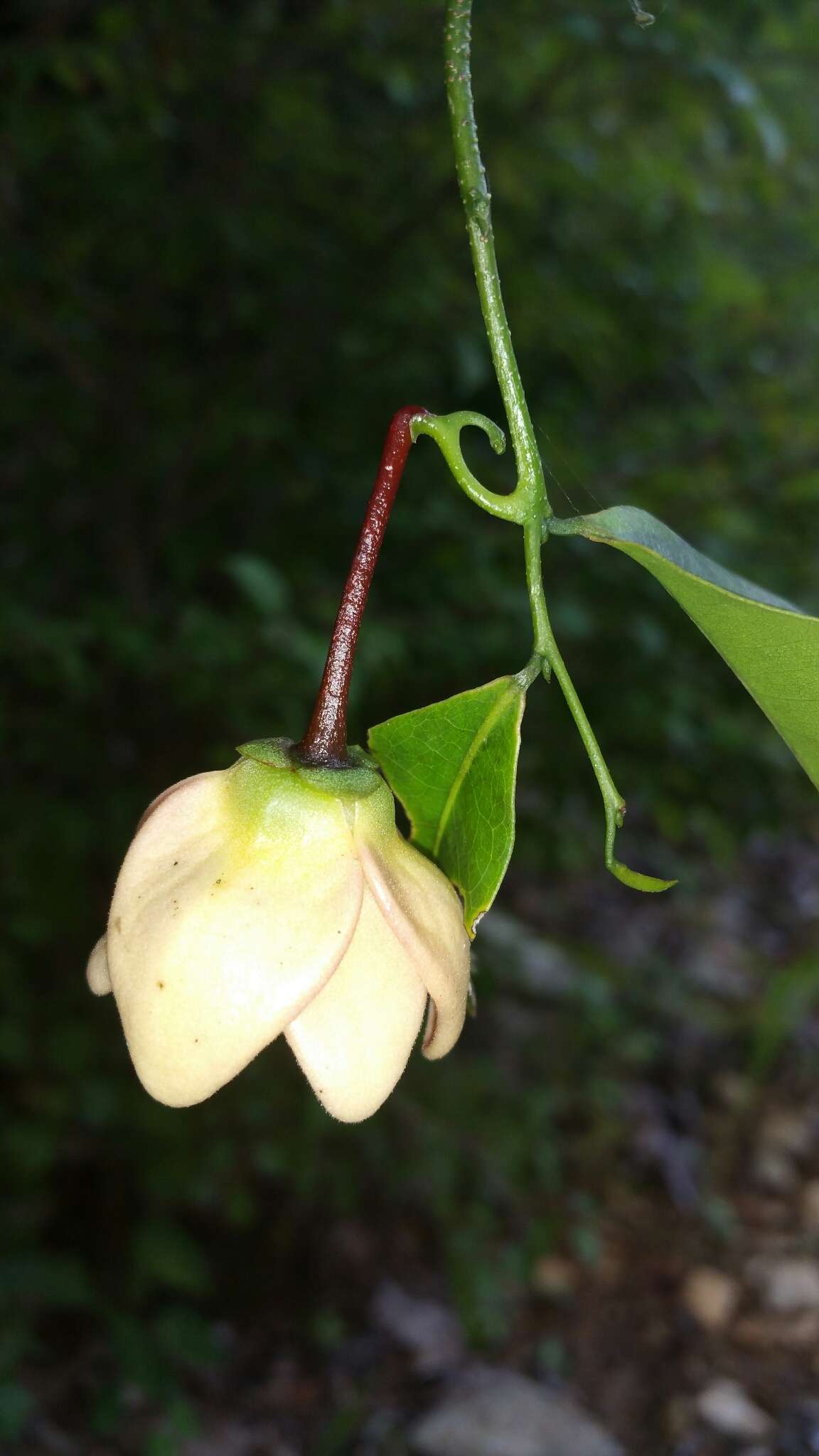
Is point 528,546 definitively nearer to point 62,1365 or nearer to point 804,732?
point 804,732

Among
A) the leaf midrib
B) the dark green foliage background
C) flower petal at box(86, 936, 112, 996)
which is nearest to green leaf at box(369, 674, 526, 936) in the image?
the leaf midrib

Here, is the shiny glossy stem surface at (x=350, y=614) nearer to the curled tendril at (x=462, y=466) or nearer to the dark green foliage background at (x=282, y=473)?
the curled tendril at (x=462, y=466)

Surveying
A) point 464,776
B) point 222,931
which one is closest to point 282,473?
point 464,776

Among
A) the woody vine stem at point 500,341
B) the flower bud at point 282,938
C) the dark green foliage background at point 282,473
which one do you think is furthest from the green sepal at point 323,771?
the dark green foliage background at point 282,473

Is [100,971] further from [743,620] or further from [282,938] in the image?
[743,620]

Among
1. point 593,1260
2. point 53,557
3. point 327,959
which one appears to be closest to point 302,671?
point 53,557

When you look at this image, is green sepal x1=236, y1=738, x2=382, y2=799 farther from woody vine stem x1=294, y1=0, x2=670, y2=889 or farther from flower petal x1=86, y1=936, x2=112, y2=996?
flower petal x1=86, y1=936, x2=112, y2=996

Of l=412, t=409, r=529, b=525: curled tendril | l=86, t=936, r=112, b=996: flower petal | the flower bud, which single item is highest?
l=412, t=409, r=529, b=525: curled tendril
